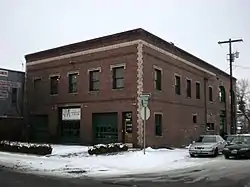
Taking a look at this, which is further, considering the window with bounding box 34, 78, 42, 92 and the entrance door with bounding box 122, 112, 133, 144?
the window with bounding box 34, 78, 42, 92

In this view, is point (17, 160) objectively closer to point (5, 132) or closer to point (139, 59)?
point (139, 59)

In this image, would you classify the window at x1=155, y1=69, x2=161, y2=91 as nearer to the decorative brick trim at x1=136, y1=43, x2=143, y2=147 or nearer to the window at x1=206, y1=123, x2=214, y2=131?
the decorative brick trim at x1=136, y1=43, x2=143, y2=147

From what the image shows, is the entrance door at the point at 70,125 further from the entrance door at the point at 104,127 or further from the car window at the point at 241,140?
the car window at the point at 241,140

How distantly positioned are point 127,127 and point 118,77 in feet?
13.3

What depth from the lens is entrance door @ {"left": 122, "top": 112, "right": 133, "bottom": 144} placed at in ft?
91.0

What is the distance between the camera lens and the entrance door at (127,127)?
27750 millimetres

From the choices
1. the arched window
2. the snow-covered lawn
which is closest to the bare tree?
the arched window

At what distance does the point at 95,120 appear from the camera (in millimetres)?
30375

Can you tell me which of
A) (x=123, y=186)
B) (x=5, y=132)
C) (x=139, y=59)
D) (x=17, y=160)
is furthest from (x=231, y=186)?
(x=5, y=132)

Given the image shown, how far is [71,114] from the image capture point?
32000 mm

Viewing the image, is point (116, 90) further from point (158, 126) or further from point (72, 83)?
point (72, 83)

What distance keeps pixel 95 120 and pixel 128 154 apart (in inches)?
304

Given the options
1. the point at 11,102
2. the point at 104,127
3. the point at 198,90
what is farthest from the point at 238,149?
the point at 11,102

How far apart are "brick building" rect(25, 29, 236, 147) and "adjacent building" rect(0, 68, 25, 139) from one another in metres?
1.33
